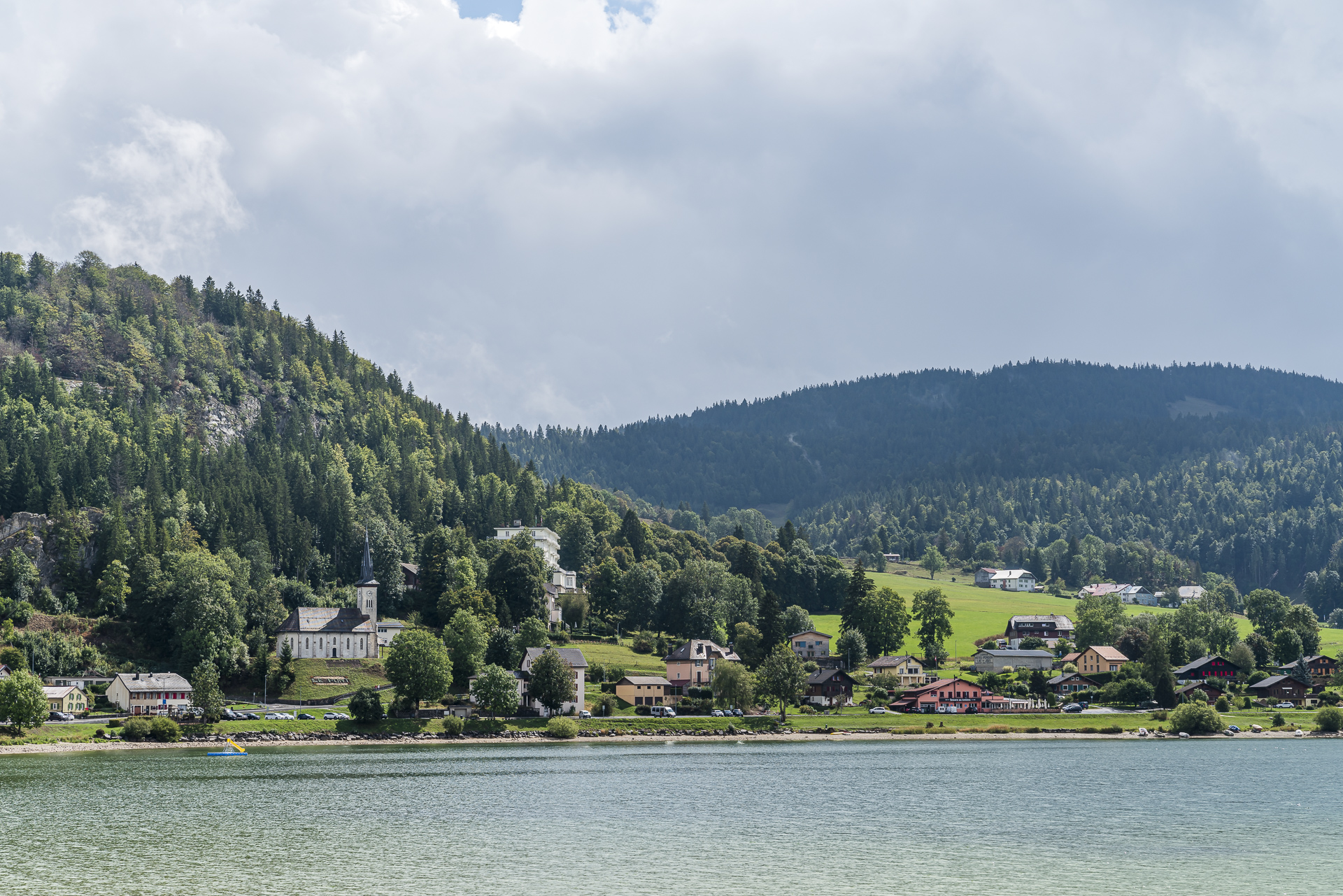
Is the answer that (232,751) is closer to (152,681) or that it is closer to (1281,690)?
(152,681)

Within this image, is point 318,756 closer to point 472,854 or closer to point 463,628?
point 463,628

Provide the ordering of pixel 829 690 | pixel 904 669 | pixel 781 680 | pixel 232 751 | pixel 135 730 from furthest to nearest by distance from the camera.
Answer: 1. pixel 904 669
2. pixel 829 690
3. pixel 781 680
4. pixel 135 730
5. pixel 232 751

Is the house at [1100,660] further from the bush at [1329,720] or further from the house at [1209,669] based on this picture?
the bush at [1329,720]

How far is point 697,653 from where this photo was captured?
13425 cm

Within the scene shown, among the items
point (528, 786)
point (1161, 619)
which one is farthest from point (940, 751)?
point (1161, 619)

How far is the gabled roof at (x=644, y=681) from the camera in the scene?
4916 inches

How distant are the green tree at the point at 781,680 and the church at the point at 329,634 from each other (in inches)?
1674

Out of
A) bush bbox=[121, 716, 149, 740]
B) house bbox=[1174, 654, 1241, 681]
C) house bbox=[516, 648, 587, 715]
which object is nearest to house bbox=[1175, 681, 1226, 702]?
house bbox=[1174, 654, 1241, 681]

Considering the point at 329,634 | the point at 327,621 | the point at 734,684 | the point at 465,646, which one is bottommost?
the point at 734,684

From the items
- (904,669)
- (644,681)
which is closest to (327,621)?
(644,681)

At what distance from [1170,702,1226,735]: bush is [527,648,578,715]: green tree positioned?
54.6 metres

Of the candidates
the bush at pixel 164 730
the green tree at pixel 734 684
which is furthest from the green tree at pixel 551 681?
the bush at pixel 164 730

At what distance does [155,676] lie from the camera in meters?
115

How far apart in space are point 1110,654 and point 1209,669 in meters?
10.8
